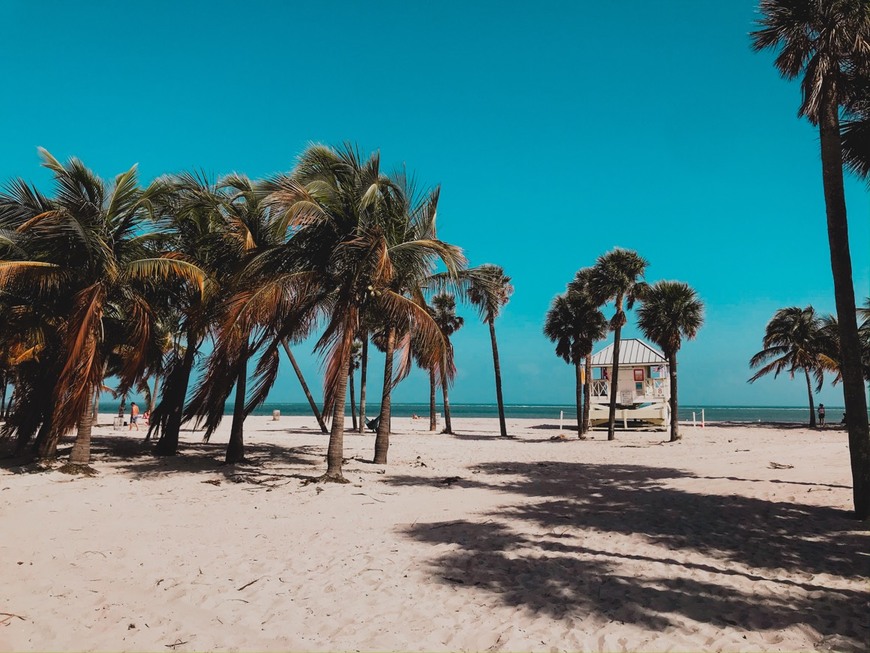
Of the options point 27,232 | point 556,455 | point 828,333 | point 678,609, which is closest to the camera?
point 678,609

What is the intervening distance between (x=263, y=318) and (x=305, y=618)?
7658mm

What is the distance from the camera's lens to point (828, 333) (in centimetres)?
3766

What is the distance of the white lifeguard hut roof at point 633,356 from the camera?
1540 inches

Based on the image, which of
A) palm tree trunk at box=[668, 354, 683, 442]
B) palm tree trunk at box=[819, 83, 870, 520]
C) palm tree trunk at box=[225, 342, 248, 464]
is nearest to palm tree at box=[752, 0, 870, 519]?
palm tree trunk at box=[819, 83, 870, 520]

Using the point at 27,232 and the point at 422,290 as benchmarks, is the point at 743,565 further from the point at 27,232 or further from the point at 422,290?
the point at 27,232

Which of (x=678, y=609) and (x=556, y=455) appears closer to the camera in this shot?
(x=678, y=609)

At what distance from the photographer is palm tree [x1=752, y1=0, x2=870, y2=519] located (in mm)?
8492

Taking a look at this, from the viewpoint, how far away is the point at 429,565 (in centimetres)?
653

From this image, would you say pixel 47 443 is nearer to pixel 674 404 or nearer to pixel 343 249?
pixel 343 249

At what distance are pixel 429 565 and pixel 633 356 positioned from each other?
37215 mm

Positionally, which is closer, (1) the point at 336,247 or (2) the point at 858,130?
(2) the point at 858,130

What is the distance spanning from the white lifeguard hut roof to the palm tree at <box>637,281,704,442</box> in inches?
414

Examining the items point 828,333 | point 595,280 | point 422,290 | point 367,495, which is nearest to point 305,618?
point 367,495

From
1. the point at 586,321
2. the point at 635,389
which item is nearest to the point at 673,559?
the point at 586,321
